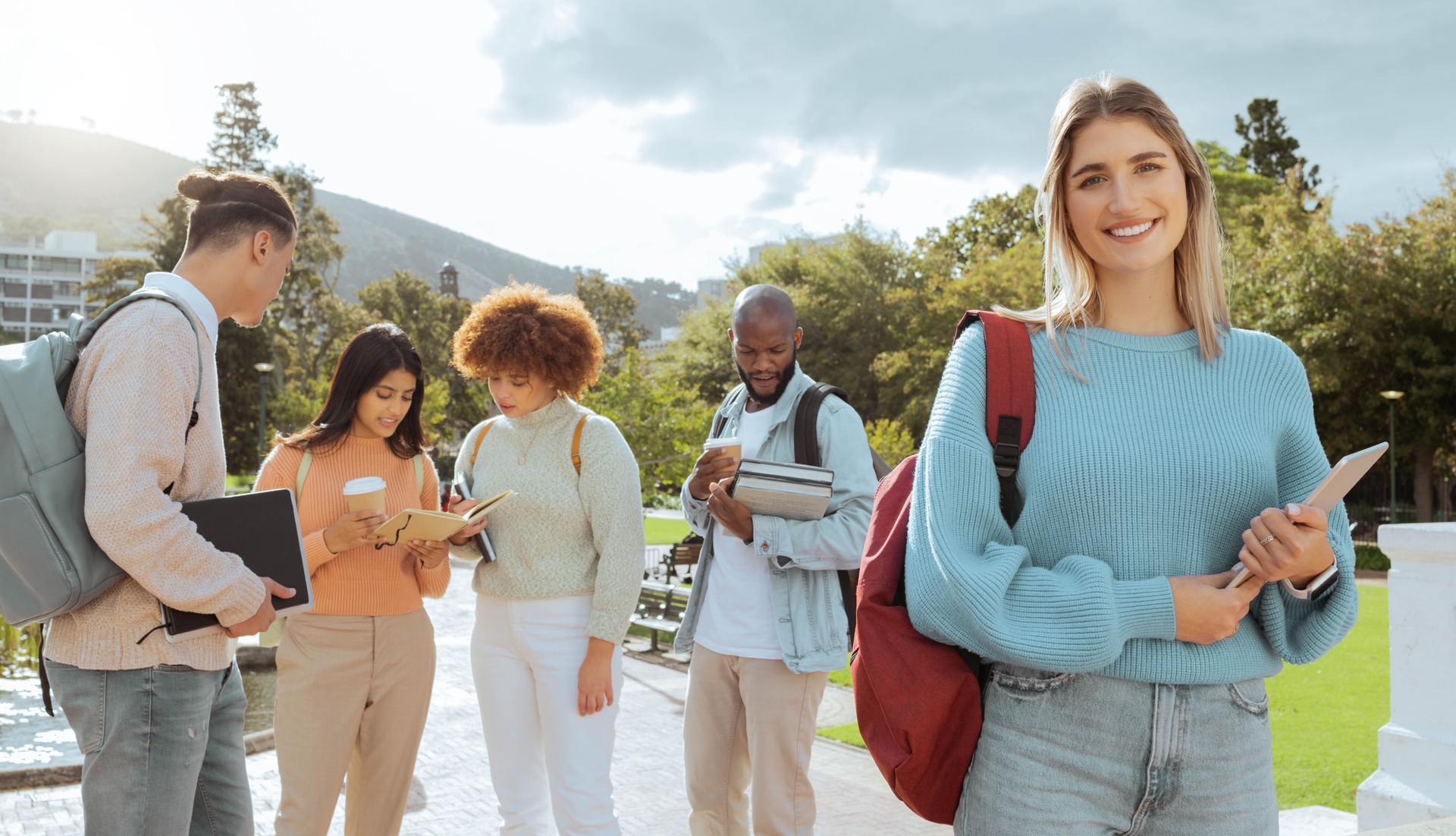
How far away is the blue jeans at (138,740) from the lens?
256 cm

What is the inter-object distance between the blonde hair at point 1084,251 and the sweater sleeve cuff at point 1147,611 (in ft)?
1.55

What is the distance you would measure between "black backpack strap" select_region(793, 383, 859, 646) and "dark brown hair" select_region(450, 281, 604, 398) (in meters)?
0.82

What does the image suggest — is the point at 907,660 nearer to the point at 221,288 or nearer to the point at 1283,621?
the point at 1283,621

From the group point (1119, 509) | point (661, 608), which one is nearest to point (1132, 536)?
point (1119, 509)

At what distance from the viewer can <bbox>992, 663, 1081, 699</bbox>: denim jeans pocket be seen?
184 cm

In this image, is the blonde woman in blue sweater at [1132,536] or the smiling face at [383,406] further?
the smiling face at [383,406]

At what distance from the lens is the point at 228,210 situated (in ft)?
9.54

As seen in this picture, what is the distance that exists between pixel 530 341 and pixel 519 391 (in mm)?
194

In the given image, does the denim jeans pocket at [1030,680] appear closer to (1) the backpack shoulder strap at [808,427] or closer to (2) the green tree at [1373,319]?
(1) the backpack shoulder strap at [808,427]

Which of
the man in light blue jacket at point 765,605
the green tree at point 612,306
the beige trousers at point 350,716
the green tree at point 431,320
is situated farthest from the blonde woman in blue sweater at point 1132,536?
the green tree at point 612,306

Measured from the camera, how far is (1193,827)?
5.97 ft

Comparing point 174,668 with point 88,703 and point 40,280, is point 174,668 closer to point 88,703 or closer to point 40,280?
point 88,703

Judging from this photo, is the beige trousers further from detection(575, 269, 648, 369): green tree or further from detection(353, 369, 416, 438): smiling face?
detection(575, 269, 648, 369): green tree

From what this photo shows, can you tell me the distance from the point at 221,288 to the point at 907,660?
212 cm
